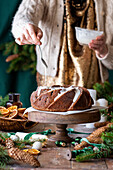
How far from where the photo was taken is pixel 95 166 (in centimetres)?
82

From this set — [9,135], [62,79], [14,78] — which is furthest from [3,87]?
[9,135]

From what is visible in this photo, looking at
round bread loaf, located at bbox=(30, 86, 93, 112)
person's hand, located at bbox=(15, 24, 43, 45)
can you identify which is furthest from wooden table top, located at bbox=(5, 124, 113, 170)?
person's hand, located at bbox=(15, 24, 43, 45)

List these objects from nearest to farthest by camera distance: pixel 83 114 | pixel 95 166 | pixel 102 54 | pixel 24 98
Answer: pixel 95 166, pixel 83 114, pixel 102 54, pixel 24 98

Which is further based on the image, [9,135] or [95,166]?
[9,135]

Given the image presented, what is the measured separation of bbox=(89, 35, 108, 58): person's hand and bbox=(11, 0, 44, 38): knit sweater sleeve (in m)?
0.46

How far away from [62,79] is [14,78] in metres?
1.72

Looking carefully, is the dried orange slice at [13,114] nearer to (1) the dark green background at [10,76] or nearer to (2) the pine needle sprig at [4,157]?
(2) the pine needle sprig at [4,157]

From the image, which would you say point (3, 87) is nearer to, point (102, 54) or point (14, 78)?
point (14, 78)

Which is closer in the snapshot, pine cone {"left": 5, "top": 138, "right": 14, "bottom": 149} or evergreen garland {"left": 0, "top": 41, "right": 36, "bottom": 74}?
pine cone {"left": 5, "top": 138, "right": 14, "bottom": 149}

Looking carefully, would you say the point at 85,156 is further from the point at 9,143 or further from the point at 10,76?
the point at 10,76

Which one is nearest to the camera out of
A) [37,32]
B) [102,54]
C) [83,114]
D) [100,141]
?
[100,141]

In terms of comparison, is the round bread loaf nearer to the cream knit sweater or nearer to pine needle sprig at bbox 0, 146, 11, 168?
pine needle sprig at bbox 0, 146, 11, 168

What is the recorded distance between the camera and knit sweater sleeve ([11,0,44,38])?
1791 millimetres

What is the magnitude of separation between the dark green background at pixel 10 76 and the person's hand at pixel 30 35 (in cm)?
195
